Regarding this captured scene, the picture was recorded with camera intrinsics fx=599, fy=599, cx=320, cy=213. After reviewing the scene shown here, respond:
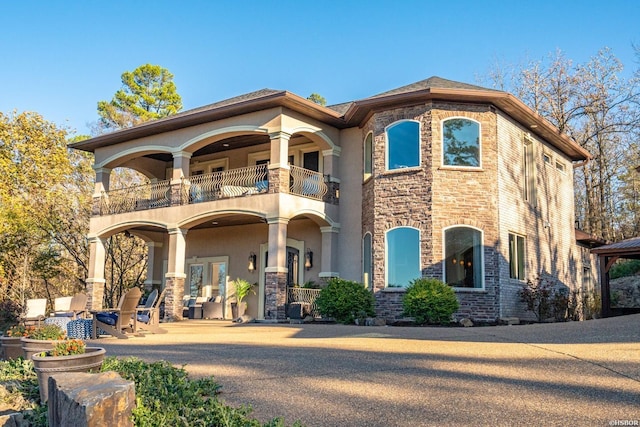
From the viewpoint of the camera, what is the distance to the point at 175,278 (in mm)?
18516

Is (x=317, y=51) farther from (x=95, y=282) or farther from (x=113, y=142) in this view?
(x=95, y=282)

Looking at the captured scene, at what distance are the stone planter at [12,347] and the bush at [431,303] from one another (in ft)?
28.5

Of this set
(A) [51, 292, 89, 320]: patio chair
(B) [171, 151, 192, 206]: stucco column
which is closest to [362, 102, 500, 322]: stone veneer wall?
(B) [171, 151, 192, 206]: stucco column

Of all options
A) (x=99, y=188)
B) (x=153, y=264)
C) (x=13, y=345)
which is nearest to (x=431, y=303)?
(x=13, y=345)

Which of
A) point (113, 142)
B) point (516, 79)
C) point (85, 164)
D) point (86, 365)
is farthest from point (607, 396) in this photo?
point (516, 79)

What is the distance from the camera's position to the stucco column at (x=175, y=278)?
18422mm

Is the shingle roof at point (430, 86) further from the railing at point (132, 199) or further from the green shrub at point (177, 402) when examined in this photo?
the green shrub at point (177, 402)

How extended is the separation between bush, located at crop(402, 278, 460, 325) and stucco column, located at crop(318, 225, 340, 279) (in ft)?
11.9

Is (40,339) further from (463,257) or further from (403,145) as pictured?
(403,145)

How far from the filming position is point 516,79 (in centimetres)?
3048

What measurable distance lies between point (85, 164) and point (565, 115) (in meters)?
22.5

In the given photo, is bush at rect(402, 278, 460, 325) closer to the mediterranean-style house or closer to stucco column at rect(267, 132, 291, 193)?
the mediterranean-style house

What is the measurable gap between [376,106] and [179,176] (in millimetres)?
6728

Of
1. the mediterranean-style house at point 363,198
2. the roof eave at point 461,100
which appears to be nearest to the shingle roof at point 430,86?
the mediterranean-style house at point 363,198
